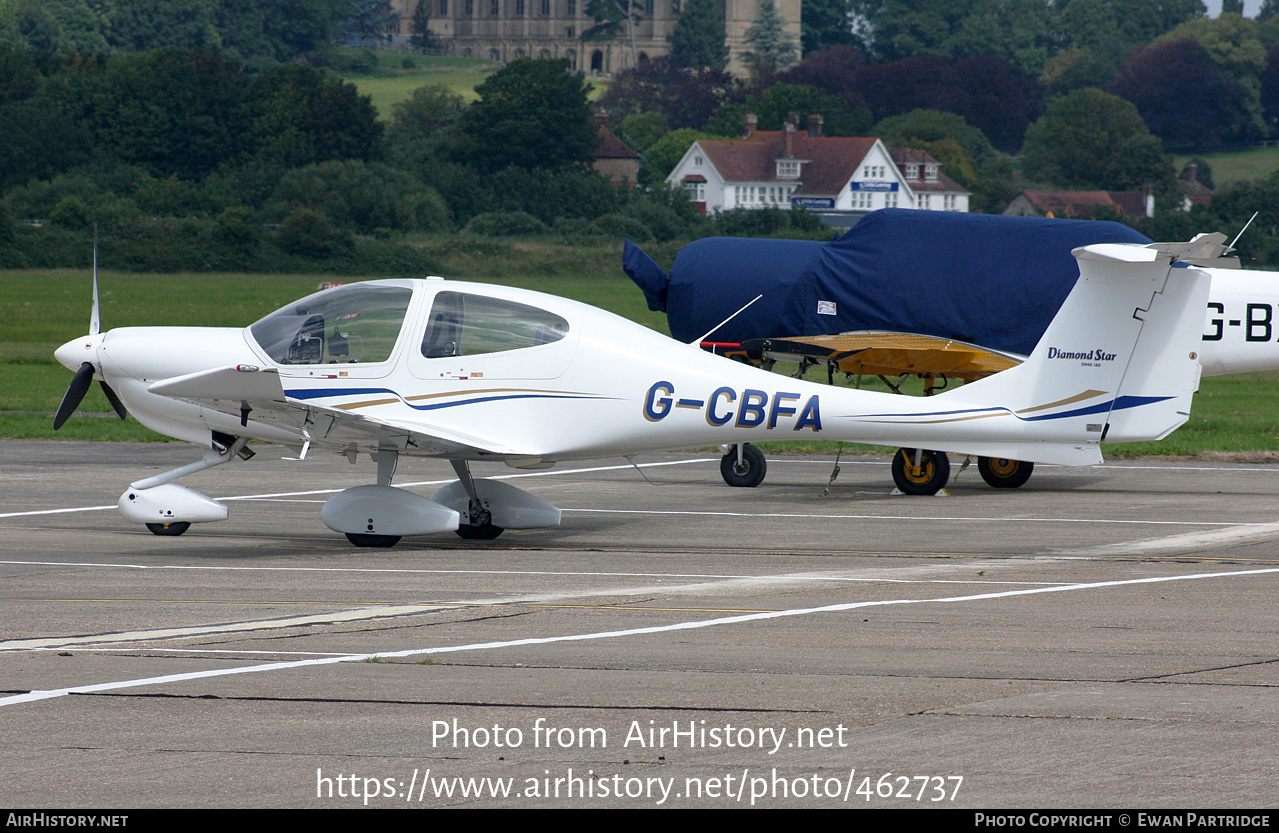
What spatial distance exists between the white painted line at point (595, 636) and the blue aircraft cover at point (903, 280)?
6410mm

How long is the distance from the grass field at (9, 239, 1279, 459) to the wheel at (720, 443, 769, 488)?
13.5 feet

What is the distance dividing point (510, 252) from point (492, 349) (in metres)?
65.7

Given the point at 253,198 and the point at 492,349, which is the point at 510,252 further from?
the point at 492,349

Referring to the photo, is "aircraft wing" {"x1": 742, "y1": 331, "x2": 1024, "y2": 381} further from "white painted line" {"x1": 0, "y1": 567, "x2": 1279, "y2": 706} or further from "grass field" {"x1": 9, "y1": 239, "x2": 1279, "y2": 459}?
"white painted line" {"x1": 0, "y1": 567, "x2": 1279, "y2": 706}

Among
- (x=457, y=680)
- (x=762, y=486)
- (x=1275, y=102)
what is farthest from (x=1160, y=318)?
(x=1275, y=102)

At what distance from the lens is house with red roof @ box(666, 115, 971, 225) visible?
132000 mm

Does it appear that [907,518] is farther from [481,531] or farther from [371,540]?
[371,540]

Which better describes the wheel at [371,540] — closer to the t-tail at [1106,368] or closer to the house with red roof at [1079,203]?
the t-tail at [1106,368]

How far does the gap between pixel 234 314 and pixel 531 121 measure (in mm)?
63315

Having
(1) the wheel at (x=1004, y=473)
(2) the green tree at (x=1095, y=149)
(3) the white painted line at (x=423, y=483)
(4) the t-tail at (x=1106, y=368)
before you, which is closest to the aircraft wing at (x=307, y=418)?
(3) the white painted line at (x=423, y=483)

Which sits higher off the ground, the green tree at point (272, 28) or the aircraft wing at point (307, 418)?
the green tree at point (272, 28)

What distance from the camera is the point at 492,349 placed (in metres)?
12.9

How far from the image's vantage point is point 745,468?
17156 mm

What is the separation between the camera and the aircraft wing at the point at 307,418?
37.4 ft
